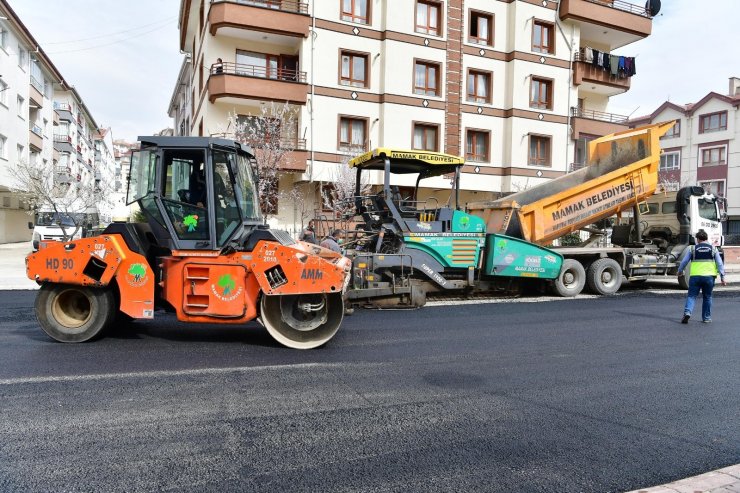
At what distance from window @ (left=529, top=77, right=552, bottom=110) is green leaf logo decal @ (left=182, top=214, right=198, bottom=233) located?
24154 mm

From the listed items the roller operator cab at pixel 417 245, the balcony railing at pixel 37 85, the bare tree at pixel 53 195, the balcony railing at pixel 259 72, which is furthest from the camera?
the balcony railing at pixel 37 85

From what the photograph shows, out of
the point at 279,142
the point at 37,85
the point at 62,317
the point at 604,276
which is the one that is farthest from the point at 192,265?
the point at 37,85

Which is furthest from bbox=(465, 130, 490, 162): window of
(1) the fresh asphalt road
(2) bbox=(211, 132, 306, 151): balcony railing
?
(1) the fresh asphalt road

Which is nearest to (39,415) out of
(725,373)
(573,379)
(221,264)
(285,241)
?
(221,264)

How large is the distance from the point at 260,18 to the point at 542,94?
14.4 metres

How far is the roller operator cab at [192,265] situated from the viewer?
703 cm

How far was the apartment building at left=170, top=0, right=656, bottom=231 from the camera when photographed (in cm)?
2291

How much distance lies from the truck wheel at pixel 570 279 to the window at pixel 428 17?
16.0 m

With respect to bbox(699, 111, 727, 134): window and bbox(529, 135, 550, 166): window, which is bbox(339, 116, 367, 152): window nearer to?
bbox(529, 135, 550, 166): window

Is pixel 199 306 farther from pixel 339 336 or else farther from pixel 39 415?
pixel 39 415

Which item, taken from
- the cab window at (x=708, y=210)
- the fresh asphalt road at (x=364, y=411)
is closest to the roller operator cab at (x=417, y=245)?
the fresh asphalt road at (x=364, y=411)

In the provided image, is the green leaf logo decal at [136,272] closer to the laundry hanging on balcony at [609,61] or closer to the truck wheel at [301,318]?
the truck wheel at [301,318]

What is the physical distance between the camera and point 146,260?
7172 millimetres

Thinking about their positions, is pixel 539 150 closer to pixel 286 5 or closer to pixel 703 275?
pixel 286 5
